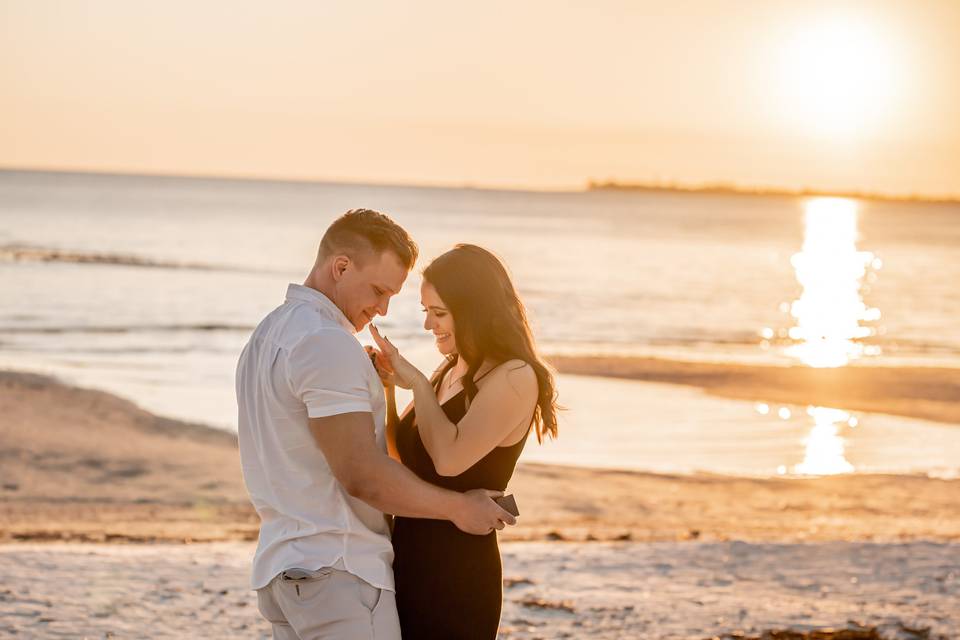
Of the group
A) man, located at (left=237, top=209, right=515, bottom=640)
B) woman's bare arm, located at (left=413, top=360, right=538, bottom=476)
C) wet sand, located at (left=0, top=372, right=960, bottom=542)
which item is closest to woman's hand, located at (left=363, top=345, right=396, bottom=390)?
woman's bare arm, located at (left=413, top=360, right=538, bottom=476)

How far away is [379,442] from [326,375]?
40 cm

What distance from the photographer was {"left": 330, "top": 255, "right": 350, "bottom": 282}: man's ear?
3.67m

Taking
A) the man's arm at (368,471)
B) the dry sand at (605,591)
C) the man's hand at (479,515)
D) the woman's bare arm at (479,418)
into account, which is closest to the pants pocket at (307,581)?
the man's arm at (368,471)

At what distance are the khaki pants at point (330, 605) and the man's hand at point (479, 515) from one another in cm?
34

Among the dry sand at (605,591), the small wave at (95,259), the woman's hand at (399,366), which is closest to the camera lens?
the woman's hand at (399,366)

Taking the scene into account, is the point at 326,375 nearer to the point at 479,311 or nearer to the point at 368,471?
the point at 368,471

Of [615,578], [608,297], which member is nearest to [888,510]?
[615,578]

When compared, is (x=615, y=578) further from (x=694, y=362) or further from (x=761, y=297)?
(x=761, y=297)

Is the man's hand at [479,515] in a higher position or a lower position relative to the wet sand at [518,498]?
higher

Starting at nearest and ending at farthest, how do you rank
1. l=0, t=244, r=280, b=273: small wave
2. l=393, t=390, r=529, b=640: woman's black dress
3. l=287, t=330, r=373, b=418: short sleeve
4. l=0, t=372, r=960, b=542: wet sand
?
l=287, t=330, r=373, b=418: short sleeve
l=393, t=390, r=529, b=640: woman's black dress
l=0, t=372, r=960, b=542: wet sand
l=0, t=244, r=280, b=273: small wave

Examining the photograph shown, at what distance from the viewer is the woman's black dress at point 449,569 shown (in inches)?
155

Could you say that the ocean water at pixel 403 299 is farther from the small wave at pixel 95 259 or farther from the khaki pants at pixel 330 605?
the khaki pants at pixel 330 605

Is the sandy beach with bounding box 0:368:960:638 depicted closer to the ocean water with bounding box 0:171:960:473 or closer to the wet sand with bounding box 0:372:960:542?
the wet sand with bounding box 0:372:960:542

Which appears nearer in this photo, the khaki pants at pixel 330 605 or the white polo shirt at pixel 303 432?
the white polo shirt at pixel 303 432
